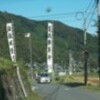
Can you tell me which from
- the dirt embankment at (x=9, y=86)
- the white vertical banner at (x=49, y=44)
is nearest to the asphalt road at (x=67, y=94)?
the dirt embankment at (x=9, y=86)

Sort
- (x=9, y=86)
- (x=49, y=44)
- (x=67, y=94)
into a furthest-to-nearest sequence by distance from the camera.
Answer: (x=49, y=44) < (x=67, y=94) < (x=9, y=86)

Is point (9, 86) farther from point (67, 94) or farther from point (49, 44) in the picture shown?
point (49, 44)

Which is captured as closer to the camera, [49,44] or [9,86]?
[9,86]

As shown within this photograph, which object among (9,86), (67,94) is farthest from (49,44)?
(9,86)

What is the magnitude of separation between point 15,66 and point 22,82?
153 cm

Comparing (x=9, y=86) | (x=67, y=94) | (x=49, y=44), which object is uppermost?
(x=49, y=44)

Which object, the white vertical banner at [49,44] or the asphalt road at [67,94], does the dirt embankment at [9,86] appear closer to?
the asphalt road at [67,94]

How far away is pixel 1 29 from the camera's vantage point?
3281cm

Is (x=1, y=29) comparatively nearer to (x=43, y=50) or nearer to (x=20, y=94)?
(x=20, y=94)

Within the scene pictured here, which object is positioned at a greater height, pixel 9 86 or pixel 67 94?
pixel 9 86

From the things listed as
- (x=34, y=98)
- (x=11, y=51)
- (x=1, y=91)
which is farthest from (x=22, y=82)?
(x=11, y=51)

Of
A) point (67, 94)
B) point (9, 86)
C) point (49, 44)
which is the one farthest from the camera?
point (49, 44)

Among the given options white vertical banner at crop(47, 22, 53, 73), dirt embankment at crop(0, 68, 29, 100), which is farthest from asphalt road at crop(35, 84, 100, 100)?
white vertical banner at crop(47, 22, 53, 73)

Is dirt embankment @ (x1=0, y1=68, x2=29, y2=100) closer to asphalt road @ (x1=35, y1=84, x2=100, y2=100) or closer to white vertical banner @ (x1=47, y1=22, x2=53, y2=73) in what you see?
asphalt road @ (x1=35, y1=84, x2=100, y2=100)
